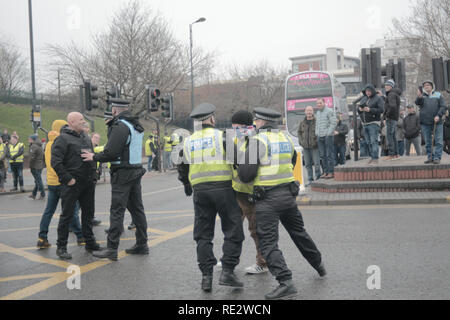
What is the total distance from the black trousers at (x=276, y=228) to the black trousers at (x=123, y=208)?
2.17m

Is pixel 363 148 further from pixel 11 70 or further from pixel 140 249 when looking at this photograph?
pixel 11 70

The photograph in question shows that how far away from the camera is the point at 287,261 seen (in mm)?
5879

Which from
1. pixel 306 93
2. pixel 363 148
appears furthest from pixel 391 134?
pixel 306 93

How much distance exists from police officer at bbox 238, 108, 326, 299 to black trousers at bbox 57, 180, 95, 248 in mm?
2907

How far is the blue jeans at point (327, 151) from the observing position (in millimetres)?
12211

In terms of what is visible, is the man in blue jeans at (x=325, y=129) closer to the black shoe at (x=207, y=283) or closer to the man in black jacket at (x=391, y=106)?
the man in black jacket at (x=391, y=106)

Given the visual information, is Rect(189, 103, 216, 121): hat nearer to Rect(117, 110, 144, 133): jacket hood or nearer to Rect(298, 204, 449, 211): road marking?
Rect(117, 110, 144, 133): jacket hood

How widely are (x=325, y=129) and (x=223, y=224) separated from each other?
746cm

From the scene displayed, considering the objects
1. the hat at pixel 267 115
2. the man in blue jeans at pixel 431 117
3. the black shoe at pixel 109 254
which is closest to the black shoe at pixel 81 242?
the black shoe at pixel 109 254

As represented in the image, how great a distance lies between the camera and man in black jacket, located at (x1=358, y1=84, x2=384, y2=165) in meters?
11.6

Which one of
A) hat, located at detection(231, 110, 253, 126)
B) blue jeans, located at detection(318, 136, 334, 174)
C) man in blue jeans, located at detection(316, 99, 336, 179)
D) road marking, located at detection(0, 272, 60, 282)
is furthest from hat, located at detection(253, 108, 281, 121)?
blue jeans, located at detection(318, 136, 334, 174)
